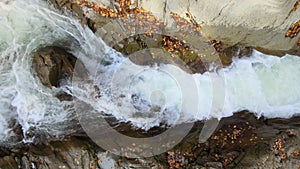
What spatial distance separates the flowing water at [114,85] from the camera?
5113 mm

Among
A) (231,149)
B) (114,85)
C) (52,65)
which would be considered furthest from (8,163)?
(231,149)

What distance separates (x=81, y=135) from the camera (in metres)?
5.39

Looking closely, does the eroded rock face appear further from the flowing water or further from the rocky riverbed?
the flowing water

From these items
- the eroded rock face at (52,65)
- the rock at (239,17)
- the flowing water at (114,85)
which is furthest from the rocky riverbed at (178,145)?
the rock at (239,17)

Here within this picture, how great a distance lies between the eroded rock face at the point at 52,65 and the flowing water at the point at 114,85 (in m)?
0.13

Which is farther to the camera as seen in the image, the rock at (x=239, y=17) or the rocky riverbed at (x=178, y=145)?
the rocky riverbed at (x=178, y=145)

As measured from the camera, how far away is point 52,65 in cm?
495

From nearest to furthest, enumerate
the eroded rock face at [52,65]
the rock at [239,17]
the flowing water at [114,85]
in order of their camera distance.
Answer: the rock at [239,17] < the eroded rock face at [52,65] < the flowing water at [114,85]

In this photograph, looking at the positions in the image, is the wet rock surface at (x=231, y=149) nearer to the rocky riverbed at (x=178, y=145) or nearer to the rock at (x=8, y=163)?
the rocky riverbed at (x=178, y=145)

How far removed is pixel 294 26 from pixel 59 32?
374cm

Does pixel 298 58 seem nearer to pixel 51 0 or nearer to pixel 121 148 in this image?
pixel 121 148

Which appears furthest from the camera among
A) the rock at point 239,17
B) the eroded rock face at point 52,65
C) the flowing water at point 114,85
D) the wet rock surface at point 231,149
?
the wet rock surface at point 231,149

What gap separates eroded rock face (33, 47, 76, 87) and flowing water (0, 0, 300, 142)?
5.0 inches

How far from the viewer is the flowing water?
16.8 feet
